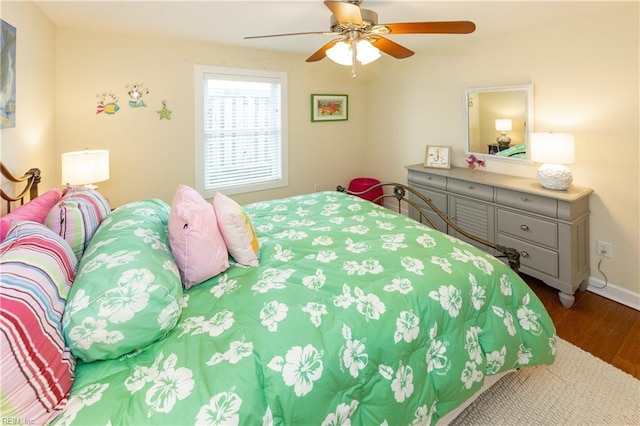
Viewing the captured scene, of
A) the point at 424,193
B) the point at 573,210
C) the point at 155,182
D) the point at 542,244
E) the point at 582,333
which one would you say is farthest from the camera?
the point at 424,193

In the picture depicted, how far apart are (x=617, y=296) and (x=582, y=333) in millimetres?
719

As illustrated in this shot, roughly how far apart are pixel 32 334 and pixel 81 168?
2.15 meters

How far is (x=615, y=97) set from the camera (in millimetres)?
2576

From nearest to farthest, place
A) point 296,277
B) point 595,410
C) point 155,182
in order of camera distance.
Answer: point 296,277 → point 595,410 → point 155,182

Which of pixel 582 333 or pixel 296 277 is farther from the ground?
pixel 296 277

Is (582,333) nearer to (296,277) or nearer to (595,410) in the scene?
(595,410)

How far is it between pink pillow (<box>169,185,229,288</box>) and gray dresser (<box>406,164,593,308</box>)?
8.32 feet

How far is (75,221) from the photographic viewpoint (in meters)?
1.51

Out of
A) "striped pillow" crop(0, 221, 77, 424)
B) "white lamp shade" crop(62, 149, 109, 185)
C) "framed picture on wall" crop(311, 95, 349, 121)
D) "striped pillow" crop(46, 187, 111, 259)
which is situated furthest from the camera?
"framed picture on wall" crop(311, 95, 349, 121)

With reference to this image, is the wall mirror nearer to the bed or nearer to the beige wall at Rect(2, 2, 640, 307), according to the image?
the beige wall at Rect(2, 2, 640, 307)

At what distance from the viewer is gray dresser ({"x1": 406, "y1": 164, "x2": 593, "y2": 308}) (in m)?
2.60

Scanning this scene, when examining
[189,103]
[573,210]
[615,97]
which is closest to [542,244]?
[573,210]

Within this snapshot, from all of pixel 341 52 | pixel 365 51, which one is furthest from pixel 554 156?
pixel 341 52

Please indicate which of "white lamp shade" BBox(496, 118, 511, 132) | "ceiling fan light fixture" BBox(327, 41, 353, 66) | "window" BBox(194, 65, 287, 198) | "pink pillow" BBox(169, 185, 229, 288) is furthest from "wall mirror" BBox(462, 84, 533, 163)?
"pink pillow" BBox(169, 185, 229, 288)
